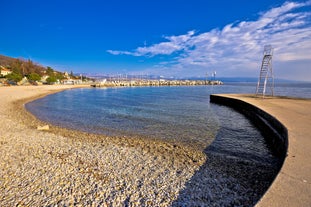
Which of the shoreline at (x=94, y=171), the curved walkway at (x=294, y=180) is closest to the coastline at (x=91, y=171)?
the shoreline at (x=94, y=171)

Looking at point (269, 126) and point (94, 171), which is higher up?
point (269, 126)

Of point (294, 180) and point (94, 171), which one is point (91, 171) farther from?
point (294, 180)

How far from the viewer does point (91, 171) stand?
506cm

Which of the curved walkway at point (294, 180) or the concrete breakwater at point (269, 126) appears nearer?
the curved walkway at point (294, 180)

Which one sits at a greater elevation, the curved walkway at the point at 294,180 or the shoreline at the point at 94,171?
the curved walkway at the point at 294,180

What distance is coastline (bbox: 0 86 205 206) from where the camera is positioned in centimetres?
388

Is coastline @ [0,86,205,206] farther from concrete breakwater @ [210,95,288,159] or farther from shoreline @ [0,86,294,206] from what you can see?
concrete breakwater @ [210,95,288,159]

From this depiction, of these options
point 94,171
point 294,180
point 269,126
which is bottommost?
point 94,171

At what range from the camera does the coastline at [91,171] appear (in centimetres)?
388

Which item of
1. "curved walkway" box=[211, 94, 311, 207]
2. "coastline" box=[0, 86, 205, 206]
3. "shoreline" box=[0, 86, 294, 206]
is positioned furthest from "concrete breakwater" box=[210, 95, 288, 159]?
"coastline" box=[0, 86, 205, 206]

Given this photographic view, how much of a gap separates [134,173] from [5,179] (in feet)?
11.5

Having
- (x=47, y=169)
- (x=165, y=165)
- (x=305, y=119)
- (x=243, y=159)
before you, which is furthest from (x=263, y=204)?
(x=305, y=119)

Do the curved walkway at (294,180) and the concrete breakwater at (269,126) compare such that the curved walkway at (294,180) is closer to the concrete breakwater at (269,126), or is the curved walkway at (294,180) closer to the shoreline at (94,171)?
the concrete breakwater at (269,126)

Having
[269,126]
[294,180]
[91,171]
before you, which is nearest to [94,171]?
[91,171]
